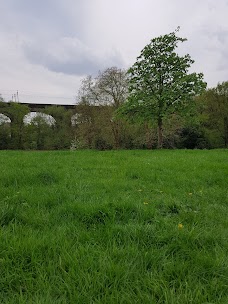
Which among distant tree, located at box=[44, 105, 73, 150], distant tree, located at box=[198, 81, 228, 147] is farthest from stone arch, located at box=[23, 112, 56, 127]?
distant tree, located at box=[198, 81, 228, 147]

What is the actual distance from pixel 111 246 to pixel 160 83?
1830 cm

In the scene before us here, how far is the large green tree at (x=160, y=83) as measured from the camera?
1859 cm

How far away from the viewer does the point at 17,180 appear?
5.58 m

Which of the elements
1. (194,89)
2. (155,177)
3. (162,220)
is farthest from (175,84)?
(162,220)

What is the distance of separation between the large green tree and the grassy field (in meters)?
14.6

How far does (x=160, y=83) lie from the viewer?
19.5 meters

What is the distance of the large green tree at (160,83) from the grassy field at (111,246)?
14.6 meters

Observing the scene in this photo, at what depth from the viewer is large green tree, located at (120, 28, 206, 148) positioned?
18594mm

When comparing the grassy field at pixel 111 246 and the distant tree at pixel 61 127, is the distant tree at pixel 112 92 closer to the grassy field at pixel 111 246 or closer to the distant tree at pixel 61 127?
the distant tree at pixel 61 127

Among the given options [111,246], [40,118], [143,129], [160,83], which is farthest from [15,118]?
[111,246]

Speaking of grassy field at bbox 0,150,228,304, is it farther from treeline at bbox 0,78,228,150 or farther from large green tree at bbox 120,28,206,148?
treeline at bbox 0,78,228,150

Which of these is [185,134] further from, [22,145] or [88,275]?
[88,275]

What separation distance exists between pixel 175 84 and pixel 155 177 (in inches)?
537

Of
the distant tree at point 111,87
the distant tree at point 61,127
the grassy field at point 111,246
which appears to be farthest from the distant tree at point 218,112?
the grassy field at point 111,246
